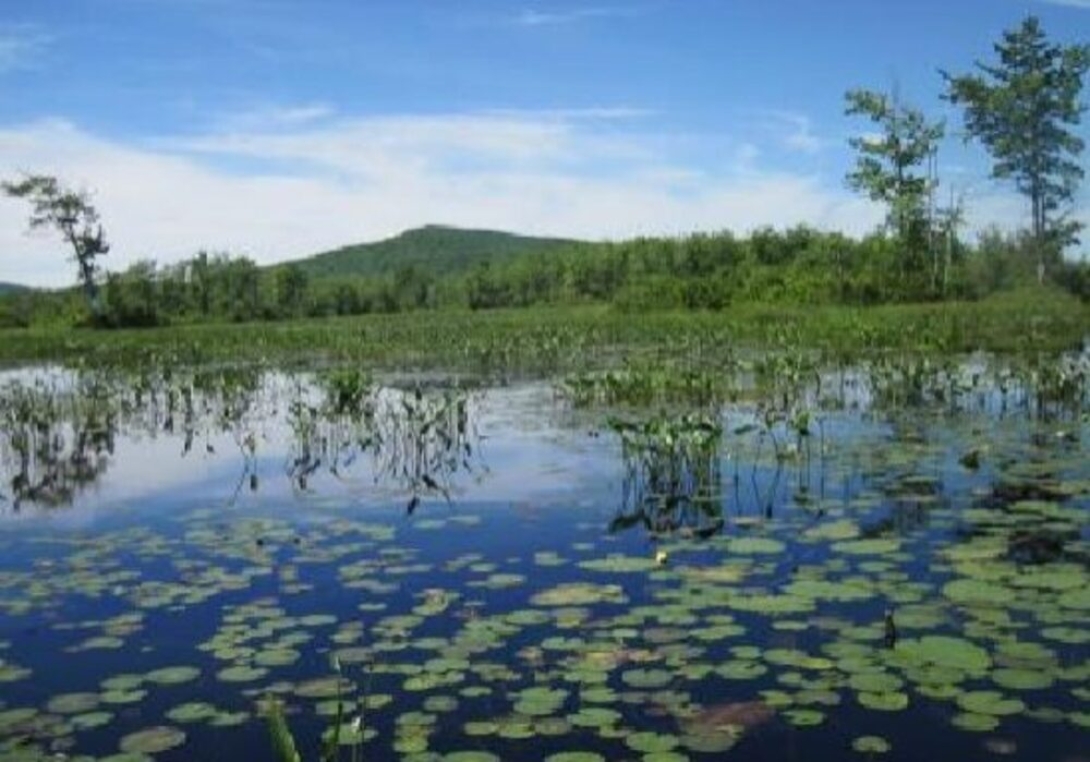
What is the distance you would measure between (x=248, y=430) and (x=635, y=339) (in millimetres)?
16538

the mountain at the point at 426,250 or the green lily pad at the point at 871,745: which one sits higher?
the mountain at the point at 426,250

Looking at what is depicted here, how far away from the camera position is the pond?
4.80m

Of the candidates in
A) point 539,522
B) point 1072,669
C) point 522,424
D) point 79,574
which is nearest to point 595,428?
point 522,424

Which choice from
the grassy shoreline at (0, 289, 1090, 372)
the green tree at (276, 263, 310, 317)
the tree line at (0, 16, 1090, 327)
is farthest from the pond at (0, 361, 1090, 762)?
the green tree at (276, 263, 310, 317)

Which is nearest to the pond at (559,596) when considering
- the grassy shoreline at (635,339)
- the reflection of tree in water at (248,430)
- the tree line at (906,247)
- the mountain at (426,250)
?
the reflection of tree in water at (248,430)

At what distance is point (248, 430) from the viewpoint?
14.8 metres

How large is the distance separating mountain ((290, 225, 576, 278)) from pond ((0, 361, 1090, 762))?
130 meters

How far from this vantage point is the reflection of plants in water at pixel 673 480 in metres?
8.64

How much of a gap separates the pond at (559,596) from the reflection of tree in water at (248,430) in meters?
0.11

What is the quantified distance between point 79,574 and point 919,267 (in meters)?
41.6

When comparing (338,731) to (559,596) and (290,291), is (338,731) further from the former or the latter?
(290,291)

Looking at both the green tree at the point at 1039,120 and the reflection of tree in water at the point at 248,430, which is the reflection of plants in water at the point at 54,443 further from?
the green tree at the point at 1039,120

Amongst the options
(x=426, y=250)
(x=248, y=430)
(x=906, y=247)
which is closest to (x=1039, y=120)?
(x=906, y=247)

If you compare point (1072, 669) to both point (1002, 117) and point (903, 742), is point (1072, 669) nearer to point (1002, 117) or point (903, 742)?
point (903, 742)
